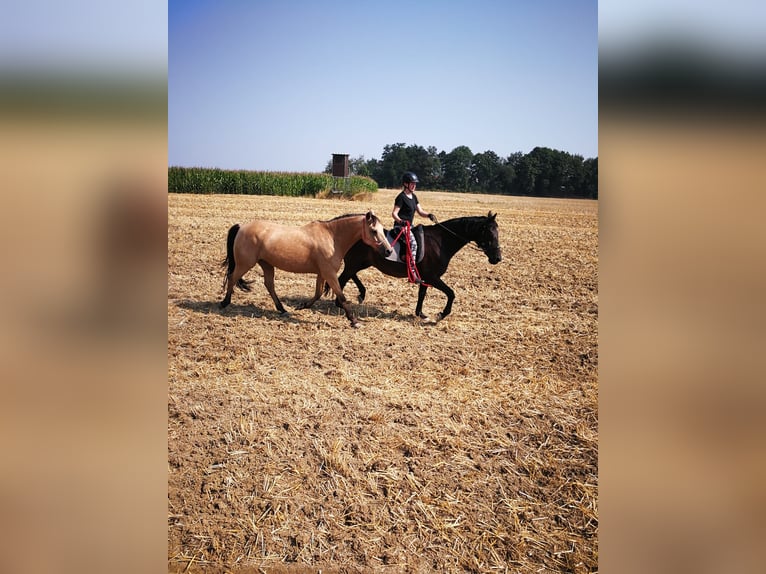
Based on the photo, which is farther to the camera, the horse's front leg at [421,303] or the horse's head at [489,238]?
the horse's front leg at [421,303]

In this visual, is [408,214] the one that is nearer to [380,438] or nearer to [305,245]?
[305,245]

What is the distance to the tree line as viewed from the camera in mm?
41656

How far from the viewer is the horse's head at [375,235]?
6.55 meters

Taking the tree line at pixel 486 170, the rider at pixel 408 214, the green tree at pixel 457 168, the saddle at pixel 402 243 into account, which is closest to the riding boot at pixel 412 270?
the rider at pixel 408 214

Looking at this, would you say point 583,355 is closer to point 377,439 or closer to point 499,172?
point 377,439

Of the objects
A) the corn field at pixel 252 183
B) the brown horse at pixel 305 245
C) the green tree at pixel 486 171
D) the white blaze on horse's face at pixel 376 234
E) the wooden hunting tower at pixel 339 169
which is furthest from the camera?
the green tree at pixel 486 171

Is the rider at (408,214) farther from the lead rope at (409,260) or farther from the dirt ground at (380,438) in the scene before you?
the dirt ground at (380,438)

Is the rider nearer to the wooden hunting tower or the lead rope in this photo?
the lead rope

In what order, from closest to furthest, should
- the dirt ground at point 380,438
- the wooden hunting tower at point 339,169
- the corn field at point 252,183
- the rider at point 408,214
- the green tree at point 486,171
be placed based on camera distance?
1. the dirt ground at point 380,438
2. the rider at point 408,214
3. the corn field at point 252,183
4. the wooden hunting tower at point 339,169
5. the green tree at point 486,171

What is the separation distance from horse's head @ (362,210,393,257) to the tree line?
3243 centimetres

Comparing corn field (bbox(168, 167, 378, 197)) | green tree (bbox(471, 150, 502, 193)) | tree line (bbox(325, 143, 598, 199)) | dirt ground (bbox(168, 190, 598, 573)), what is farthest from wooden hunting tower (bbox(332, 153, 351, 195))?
dirt ground (bbox(168, 190, 598, 573))

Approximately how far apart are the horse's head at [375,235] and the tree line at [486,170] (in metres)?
32.4

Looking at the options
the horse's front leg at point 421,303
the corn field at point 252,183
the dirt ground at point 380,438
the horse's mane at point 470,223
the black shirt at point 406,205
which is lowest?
the dirt ground at point 380,438
